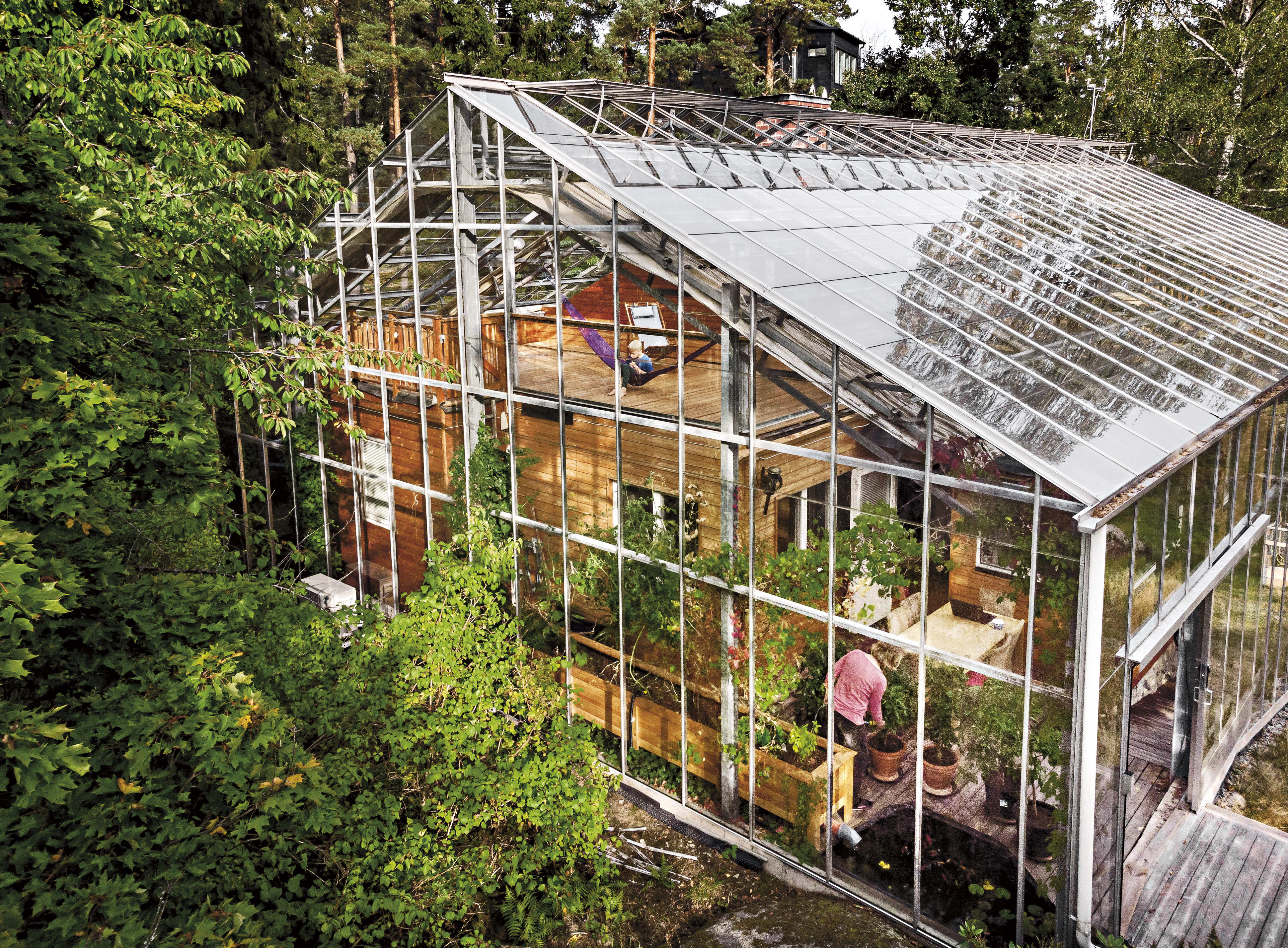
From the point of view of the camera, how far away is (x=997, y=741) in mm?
6773

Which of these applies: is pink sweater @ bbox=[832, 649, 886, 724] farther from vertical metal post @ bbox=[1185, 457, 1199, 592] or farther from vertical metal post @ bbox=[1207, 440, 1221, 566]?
vertical metal post @ bbox=[1207, 440, 1221, 566]

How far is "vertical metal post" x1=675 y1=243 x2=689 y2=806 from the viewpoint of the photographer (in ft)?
27.5

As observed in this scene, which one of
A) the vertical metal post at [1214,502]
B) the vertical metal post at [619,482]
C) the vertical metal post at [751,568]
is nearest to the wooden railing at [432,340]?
the vertical metal post at [619,482]

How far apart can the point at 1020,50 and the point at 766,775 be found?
34.2 m

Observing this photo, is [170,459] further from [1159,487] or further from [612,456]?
[1159,487]

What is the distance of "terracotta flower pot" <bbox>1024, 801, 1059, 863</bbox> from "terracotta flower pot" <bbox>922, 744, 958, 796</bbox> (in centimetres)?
60

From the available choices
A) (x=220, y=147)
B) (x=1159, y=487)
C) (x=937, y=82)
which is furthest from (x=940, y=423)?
(x=937, y=82)

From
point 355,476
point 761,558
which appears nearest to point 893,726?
point 761,558

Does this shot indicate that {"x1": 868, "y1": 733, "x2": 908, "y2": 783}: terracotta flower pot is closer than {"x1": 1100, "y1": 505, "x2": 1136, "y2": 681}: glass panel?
No

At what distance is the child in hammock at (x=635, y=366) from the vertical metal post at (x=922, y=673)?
3052 mm

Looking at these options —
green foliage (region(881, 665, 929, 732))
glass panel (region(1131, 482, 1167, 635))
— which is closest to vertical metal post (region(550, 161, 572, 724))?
green foliage (region(881, 665, 929, 732))

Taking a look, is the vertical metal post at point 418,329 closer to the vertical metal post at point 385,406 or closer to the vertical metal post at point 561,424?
the vertical metal post at point 385,406

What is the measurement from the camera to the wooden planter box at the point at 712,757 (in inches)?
313

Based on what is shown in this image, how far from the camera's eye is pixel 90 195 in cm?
587
